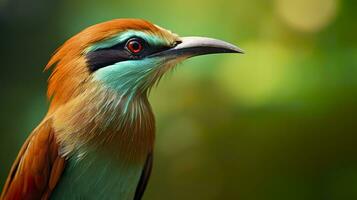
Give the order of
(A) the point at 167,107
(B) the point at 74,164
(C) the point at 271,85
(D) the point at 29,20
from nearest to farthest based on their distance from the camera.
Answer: (B) the point at 74,164 < (C) the point at 271,85 < (A) the point at 167,107 < (D) the point at 29,20

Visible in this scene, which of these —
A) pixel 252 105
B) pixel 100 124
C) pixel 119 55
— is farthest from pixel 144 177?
pixel 252 105

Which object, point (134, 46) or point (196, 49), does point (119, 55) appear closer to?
point (134, 46)

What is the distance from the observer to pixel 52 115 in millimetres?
2625

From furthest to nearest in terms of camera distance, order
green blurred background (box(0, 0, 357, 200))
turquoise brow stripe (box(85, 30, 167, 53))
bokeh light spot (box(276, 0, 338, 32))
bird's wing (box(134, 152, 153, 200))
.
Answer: bokeh light spot (box(276, 0, 338, 32)), green blurred background (box(0, 0, 357, 200)), bird's wing (box(134, 152, 153, 200)), turquoise brow stripe (box(85, 30, 167, 53))

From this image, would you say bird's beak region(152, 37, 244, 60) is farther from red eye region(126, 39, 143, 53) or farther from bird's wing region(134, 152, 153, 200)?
bird's wing region(134, 152, 153, 200)

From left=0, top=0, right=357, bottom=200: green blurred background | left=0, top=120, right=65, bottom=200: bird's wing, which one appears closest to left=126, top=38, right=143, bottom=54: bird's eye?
left=0, top=120, right=65, bottom=200: bird's wing

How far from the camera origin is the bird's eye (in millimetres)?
2553

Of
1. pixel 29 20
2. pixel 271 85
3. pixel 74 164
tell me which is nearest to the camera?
pixel 74 164

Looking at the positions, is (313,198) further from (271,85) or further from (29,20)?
(29,20)

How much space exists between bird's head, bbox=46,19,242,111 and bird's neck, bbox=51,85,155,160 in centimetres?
3

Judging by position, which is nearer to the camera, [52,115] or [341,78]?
[52,115]

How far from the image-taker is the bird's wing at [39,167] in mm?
A: 2578

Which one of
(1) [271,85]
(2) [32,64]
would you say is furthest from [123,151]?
(2) [32,64]

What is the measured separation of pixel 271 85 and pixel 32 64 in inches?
61.2
